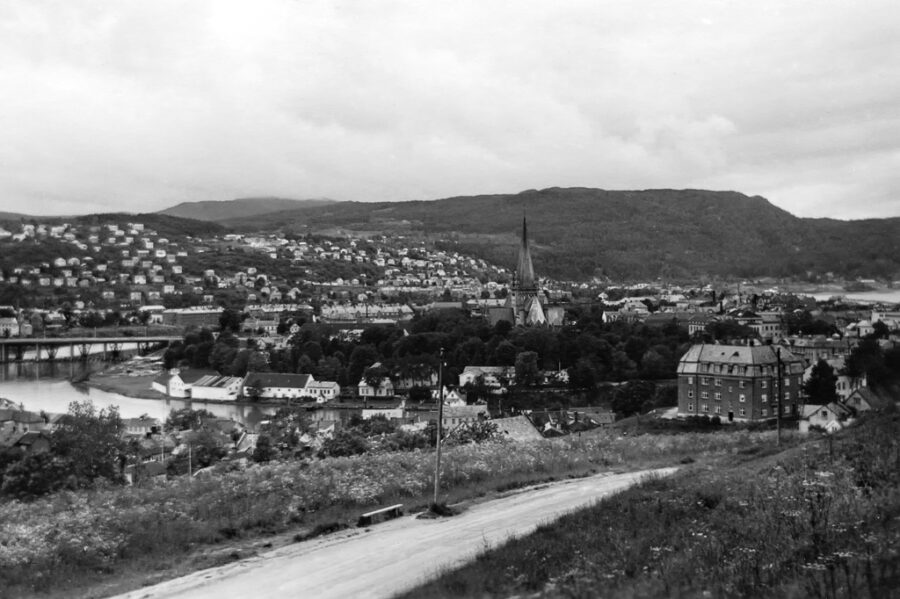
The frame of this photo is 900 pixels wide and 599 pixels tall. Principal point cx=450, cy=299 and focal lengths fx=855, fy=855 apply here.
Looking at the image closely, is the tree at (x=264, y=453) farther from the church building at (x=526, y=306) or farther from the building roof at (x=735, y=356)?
the church building at (x=526, y=306)

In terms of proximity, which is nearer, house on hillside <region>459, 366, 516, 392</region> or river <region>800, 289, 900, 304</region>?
river <region>800, 289, 900, 304</region>

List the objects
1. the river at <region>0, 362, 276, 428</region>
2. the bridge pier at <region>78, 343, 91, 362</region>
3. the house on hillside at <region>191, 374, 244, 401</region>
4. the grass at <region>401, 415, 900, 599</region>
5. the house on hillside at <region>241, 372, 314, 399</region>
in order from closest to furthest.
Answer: the grass at <region>401, 415, 900, 599</region> → the river at <region>0, 362, 276, 428</region> → the house on hillside at <region>241, 372, 314, 399</region> → the house on hillside at <region>191, 374, 244, 401</region> → the bridge pier at <region>78, 343, 91, 362</region>

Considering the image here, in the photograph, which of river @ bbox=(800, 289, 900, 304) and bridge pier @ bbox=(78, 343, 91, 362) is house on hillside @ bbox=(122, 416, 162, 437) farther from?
bridge pier @ bbox=(78, 343, 91, 362)

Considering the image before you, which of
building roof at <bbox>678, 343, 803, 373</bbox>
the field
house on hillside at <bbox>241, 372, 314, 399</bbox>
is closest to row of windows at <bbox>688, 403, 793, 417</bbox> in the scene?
building roof at <bbox>678, 343, 803, 373</bbox>

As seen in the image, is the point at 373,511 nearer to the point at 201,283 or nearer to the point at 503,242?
the point at 201,283

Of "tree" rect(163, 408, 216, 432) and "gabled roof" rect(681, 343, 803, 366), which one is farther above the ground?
"gabled roof" rect(681, 343, 803, 366)

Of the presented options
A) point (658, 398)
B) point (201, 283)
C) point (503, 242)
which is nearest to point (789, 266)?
point (658, 398)

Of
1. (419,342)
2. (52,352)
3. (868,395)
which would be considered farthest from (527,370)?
(52,352)
